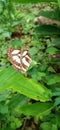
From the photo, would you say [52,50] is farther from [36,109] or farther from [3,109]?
[3,109]

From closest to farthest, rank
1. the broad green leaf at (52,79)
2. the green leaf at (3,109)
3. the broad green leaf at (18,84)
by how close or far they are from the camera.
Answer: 1. the broad green leaf at (18,84)
2. the green leaf at (3,109)
3. the broad green leaf at (52,79)

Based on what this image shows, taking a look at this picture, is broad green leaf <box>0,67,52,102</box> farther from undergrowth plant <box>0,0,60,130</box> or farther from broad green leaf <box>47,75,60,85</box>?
broad green leaf <box>47,75,60,85</box>

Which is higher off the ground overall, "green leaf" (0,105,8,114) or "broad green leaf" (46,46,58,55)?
"green leaf" (0,105,8,114)

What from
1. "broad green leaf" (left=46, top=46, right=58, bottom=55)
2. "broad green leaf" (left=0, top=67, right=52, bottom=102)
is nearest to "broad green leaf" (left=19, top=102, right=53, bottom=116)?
"broad green leaf" (left=0, top=67, right=52, bottom=102)

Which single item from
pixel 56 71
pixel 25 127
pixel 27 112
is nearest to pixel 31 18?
pixel 56 71

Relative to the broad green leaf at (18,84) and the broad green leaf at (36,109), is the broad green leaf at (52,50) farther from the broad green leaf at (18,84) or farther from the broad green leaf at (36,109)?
the broad green leaf at (18,84)

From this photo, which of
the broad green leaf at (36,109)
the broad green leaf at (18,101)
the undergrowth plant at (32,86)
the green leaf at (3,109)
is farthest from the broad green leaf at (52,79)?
the green leaf at (3,109)

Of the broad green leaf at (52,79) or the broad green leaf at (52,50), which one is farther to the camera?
the broad green leaf at (52,50)

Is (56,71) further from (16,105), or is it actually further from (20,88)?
(20,88)
